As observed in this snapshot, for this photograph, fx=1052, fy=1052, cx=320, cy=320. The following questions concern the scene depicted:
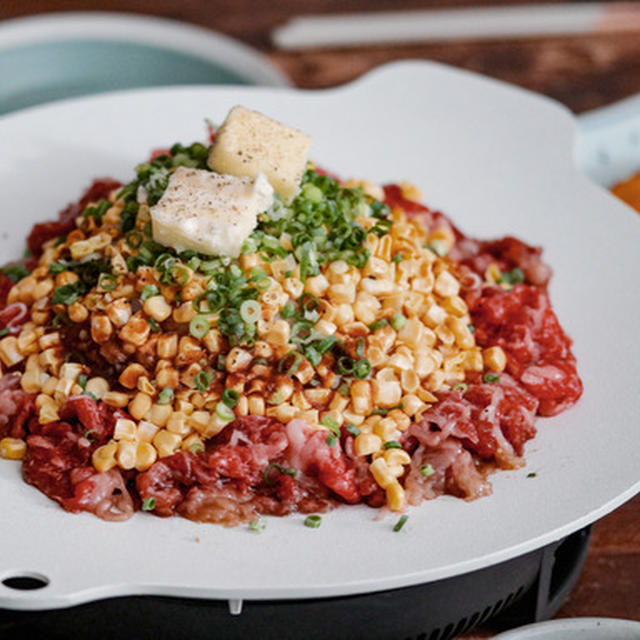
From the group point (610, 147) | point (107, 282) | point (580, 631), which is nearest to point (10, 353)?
point (107, 282)

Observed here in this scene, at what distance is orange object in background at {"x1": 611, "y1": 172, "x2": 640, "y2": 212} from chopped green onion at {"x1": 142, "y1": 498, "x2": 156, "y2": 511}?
225 centimetres

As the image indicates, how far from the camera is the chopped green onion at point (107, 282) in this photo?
2.88m

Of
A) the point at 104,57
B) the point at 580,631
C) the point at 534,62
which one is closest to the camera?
the point at 580,631

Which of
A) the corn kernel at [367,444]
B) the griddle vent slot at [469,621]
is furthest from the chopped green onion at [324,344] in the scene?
the griddle vent slot at [469,621]

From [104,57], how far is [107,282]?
2.31 meters

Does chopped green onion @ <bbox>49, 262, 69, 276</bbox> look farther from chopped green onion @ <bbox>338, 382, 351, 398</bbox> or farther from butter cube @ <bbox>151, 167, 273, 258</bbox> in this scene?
chopped green onion @ <bbox>338, 382, 351, 398</bbox>

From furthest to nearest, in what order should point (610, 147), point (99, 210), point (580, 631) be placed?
point (610, 147), point (99, 210), point (580, 631)

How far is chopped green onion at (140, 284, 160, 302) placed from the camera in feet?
9.25

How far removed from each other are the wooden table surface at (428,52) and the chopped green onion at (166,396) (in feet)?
9.19

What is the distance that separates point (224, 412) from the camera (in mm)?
2719

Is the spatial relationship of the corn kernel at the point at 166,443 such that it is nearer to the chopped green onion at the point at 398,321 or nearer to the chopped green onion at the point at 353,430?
the chopped green onion at the point at 353,430

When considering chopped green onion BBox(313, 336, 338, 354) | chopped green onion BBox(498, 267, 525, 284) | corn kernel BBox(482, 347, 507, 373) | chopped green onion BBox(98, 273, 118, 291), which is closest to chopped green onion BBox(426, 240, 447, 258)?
chopped green onion BBox(498, 267, 525, 284)

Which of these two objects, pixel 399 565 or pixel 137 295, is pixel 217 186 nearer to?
pixel 137 295

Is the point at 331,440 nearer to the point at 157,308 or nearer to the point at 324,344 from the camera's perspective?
the point at 324,344
